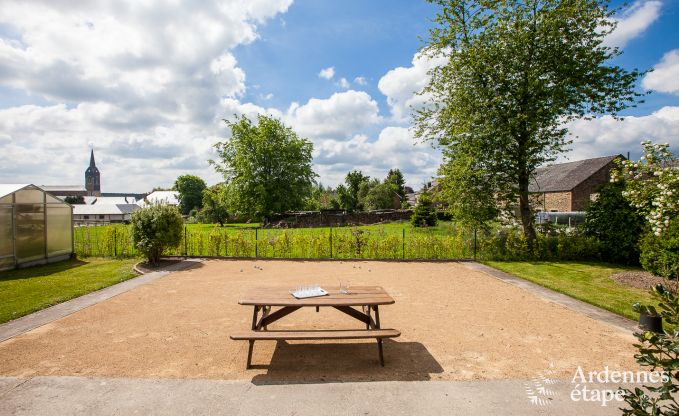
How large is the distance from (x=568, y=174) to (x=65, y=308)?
1711 inches

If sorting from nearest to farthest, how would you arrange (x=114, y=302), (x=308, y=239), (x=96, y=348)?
(x=96, y=348) → (x=114, y=302) → (x=308, y=239)

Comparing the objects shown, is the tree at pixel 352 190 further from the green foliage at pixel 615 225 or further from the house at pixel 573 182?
the green foliage at pixel 615 225

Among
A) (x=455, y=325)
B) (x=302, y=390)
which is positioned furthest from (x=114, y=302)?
(x=455, y=325)

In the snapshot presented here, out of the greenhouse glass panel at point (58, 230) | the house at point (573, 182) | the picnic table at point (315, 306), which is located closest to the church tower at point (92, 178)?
the greenhouse glass panel at point (58, 230)

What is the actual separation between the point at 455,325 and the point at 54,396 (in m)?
6.15

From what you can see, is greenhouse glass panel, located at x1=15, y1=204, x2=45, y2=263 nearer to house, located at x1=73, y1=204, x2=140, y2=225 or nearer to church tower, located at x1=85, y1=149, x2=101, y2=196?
house, located at x1=73, y1=204, x2=140, y2=225

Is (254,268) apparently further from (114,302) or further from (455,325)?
(455,325)

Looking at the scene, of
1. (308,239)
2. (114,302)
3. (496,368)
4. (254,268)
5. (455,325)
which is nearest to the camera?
(496,368)

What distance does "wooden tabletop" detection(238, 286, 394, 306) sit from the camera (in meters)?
4.96

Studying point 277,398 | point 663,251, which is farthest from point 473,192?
point 277,398

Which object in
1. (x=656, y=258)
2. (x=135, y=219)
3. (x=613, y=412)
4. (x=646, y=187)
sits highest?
(x=646, y=187)

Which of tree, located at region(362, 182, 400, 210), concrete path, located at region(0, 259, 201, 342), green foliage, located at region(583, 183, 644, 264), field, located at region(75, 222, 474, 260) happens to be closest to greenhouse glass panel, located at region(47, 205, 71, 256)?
field, located at region(75, 222, 474, 260)

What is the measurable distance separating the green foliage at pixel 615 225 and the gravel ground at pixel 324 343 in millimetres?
6702

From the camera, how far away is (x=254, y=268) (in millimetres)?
12430
